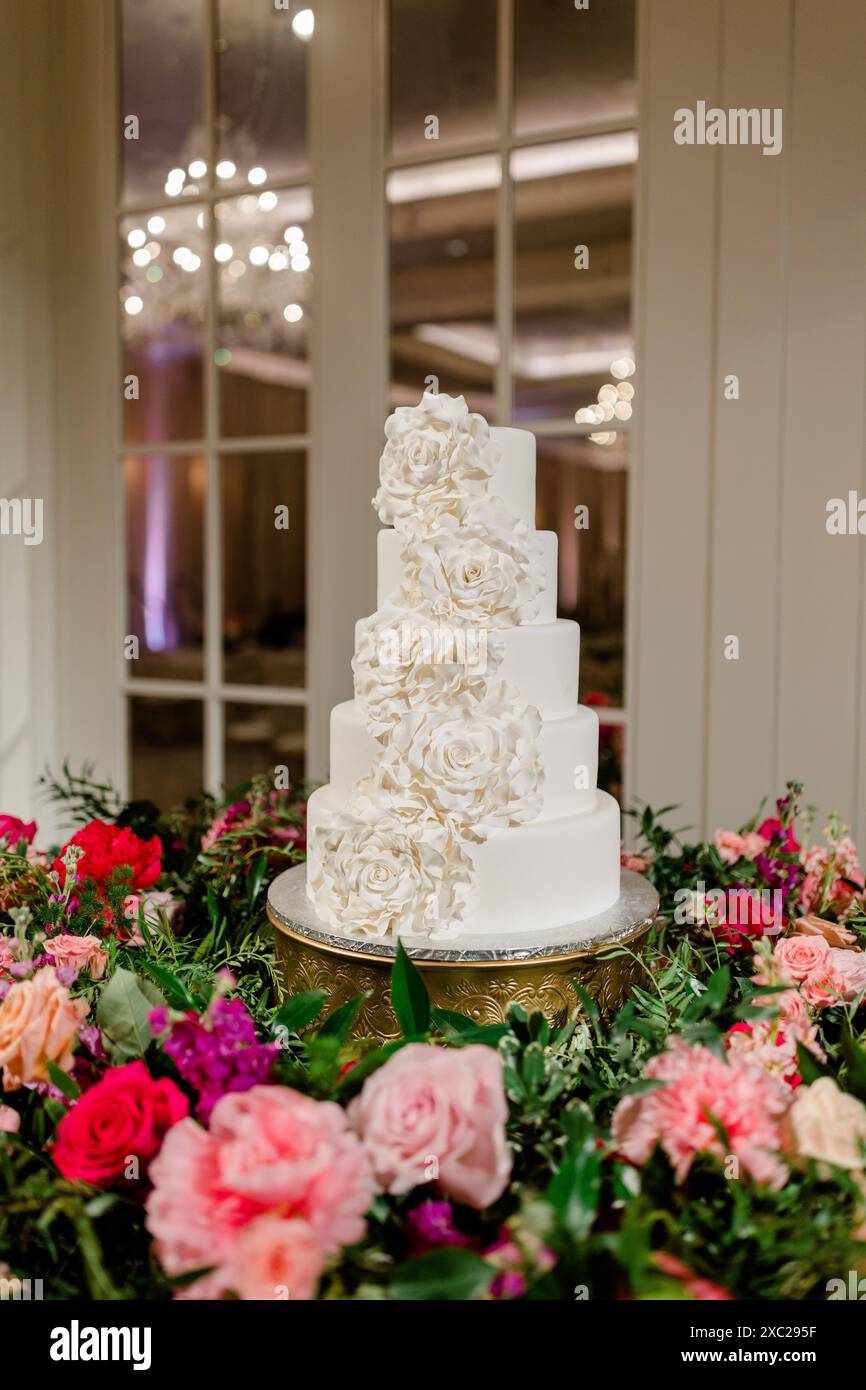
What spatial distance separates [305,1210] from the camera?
724 millimetres

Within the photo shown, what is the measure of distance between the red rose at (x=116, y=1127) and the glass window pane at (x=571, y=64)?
199cm

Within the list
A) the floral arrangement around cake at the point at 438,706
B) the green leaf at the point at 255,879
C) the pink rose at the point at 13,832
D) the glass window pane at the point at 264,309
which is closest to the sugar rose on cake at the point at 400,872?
the floral arrangement around cake at the point at 438,706

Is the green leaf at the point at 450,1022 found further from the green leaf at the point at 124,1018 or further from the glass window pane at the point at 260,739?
the glass window pane at the point at 260,739

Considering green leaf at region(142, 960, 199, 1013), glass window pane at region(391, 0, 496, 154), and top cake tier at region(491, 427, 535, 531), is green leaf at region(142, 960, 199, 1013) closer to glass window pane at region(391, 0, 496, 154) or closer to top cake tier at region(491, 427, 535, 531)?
top cake tier at region(491, 427, 535, 531)

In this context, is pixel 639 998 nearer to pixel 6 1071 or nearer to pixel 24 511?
pixel 6 1071

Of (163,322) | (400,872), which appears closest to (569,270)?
(163,322)

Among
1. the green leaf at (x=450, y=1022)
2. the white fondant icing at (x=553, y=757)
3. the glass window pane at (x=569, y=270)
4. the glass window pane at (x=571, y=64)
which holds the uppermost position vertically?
the glass window pane at (x=571, y=64)

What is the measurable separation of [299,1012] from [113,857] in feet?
2.05

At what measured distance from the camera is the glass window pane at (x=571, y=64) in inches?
83.3

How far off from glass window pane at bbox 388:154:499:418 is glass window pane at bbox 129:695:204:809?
0.96 m

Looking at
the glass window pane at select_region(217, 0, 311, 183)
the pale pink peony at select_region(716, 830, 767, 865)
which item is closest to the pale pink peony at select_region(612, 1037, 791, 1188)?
the pale pink peony at select_region(716, 830, 767, 865)

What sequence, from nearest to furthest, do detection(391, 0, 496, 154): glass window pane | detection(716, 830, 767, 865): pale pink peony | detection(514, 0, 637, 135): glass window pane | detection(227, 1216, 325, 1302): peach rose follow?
detection(227, 1216, 325, 1302): peach rose < detection(716, 830, 767, 865): pale pink peony < detection(514, 0, 637, 135): glass window pane < detection(391, 0, 496, 154): glass window pane

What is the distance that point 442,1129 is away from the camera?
770 millimetres

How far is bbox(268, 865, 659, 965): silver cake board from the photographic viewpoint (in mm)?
1066
